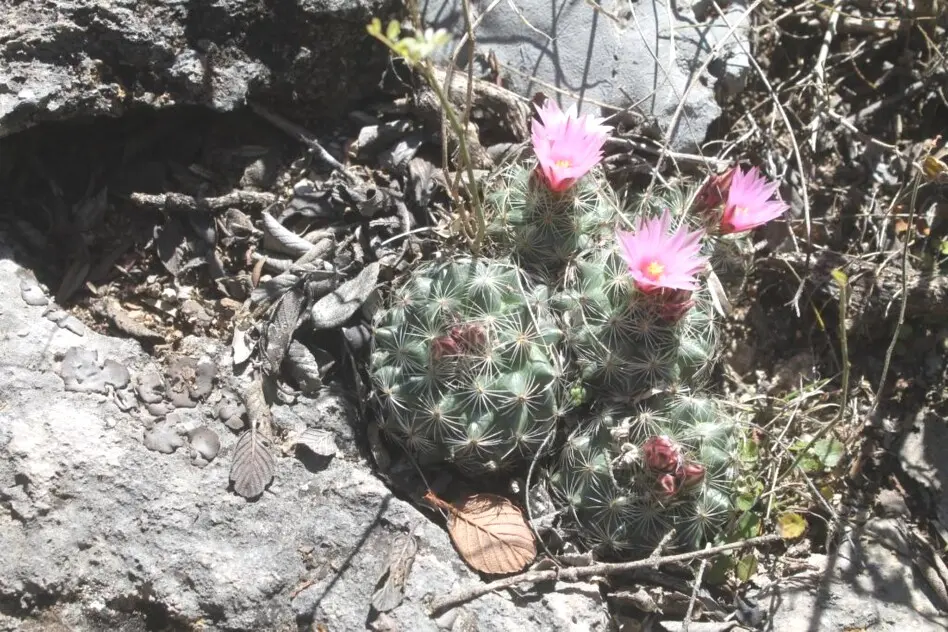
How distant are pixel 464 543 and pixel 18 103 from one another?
6.43 feet

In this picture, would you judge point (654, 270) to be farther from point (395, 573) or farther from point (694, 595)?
point (395, 573)

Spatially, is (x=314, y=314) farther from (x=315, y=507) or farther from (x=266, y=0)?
(x=266, y=0)

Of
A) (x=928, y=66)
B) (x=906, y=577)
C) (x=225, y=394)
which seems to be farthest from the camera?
(x=928, y=66)

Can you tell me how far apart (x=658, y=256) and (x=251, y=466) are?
1.42 m

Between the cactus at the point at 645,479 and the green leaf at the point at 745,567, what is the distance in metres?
0.23

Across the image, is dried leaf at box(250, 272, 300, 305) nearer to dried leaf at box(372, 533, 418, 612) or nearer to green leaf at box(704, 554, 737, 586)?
dried leaf at box(372, 533, 418, 612)

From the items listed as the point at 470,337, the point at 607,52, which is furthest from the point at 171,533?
the point at 607,52

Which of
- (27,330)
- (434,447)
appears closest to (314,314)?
(434,447)

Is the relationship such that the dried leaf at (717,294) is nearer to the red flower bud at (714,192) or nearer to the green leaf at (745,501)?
the red flower bud at (714,192)

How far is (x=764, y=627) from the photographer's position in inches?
106

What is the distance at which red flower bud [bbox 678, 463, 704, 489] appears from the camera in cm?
245

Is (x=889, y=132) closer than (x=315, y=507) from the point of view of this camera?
No

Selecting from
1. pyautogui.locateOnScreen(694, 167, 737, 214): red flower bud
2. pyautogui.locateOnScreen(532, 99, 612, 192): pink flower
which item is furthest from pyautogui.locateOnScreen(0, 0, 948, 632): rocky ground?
pyautogui.locateOnScreen(532, 99, 612, 192): pink flower

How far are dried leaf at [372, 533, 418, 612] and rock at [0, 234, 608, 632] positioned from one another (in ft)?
0.08
